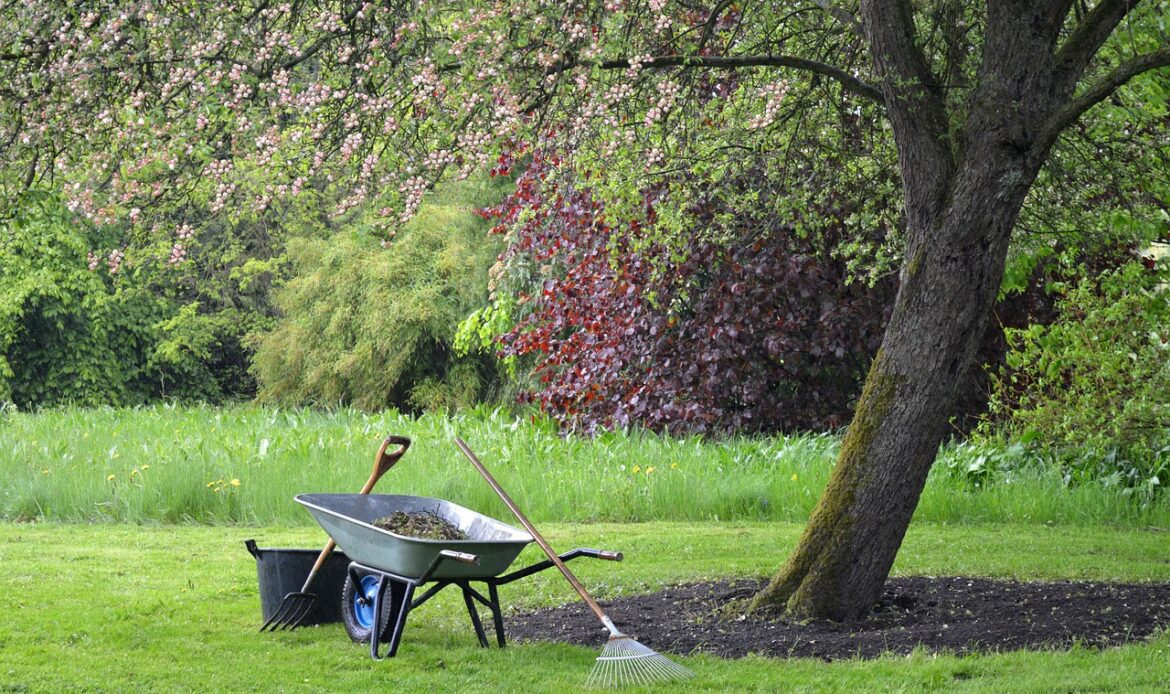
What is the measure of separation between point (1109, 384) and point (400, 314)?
32.3ft

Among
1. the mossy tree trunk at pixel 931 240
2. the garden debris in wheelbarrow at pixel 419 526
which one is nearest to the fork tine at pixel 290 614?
the garden debris in wheelbarrow at pixel 419 526

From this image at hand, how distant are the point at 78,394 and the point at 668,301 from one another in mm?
14093

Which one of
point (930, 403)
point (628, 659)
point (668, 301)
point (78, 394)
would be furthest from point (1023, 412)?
point (78, 394)

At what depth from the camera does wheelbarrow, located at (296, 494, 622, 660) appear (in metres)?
4.20

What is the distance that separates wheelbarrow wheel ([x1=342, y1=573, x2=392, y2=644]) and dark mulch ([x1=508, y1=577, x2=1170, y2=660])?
546 millimetres

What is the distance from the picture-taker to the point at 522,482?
27.6 ft

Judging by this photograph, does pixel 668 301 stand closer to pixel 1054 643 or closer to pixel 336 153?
pixel 336 153

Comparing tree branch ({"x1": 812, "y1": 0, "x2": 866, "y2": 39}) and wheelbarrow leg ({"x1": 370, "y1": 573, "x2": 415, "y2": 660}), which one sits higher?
tree branch ({"x1": 812, "y1": 0, "x2": 866, "y2": 39})

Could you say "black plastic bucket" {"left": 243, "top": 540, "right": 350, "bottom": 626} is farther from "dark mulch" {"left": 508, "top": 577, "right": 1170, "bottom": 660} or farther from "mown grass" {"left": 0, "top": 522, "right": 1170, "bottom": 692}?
"dark mulch" {"left": 508, "top": 577, "right": 1170, "bottom": 660}

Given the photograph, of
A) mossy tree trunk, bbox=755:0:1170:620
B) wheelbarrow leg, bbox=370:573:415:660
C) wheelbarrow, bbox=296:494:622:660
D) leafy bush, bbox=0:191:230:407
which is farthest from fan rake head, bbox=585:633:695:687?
leafy bush, bbox=0:191:230:407

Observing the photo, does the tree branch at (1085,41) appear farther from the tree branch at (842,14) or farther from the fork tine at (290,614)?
the fork tine at (290,614)

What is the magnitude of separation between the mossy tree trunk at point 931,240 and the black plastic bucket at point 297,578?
6.25 ft

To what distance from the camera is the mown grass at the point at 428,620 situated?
4.07 meters

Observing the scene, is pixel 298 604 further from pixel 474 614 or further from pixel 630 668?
pixel 630 668
